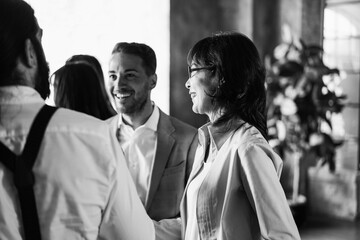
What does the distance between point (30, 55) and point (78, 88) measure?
102cm

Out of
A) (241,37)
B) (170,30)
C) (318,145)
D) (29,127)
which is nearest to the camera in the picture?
(29,127)

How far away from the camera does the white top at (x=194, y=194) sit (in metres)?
1.58

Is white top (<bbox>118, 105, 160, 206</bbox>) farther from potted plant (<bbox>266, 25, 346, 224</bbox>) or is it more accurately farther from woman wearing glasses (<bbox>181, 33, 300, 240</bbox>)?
potted plant (<bbox>266, 25, 346, 224</bbox>)

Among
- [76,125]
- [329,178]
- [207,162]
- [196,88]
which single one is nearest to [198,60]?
[196,88]

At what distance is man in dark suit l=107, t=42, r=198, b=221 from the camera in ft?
6.56

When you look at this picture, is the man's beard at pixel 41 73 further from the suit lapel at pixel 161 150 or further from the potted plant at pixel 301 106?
the potted plant at pixel 301 106

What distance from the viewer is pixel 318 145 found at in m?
4.84

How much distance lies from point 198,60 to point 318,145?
135 inches

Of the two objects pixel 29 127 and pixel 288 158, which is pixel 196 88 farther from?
pixel 288 158

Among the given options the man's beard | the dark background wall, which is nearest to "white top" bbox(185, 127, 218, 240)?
the man's beard

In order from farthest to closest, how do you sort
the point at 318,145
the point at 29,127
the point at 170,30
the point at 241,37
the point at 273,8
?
1. the point at 273,8
2. the point at 170,30
3. the point at 318,145
4. the point at 241,37
5. the point at 29,127

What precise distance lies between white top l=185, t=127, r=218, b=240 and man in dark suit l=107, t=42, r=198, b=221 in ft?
1.14

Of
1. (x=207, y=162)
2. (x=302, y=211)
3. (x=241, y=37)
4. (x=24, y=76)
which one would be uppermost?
(x=241, y=37)

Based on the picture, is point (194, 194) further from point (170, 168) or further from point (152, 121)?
point (152, 121)
